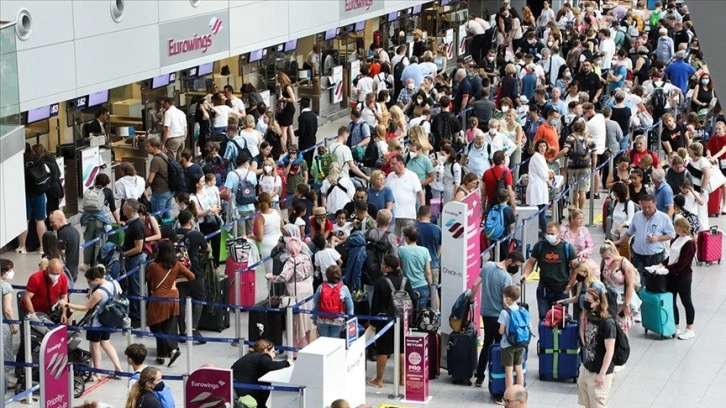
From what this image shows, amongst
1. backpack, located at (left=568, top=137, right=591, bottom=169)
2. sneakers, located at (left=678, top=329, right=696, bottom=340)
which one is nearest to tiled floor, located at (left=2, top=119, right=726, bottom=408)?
sneakers, located at (left=678, top=329, right=696, bottom=340)

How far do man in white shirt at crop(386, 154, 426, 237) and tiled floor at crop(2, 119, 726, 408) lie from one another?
2582 mm

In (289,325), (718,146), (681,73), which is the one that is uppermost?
(681,73)

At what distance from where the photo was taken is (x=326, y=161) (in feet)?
58.1

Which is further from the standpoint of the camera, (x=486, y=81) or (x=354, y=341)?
(x=486, y=81)

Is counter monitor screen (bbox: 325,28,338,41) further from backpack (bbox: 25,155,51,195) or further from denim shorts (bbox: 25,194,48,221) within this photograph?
backpack (bbox: 25,155,51,195)

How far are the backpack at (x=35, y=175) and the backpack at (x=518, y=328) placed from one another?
25.6 ft

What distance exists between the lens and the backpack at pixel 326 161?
17.6 m

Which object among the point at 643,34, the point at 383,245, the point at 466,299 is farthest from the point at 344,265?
the point at 643,34

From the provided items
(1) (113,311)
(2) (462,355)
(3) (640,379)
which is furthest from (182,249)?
(3) (640,379)

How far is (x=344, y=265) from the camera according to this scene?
1356cm

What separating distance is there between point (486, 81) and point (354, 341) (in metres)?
12.9

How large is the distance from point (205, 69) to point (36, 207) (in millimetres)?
6088

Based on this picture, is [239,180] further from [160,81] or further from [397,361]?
[160,81]

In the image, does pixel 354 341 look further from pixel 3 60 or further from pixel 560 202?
pixel 560 202
